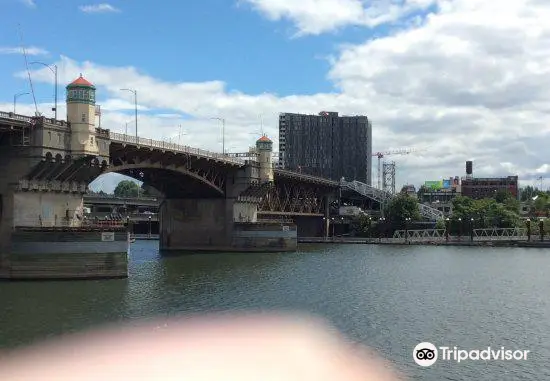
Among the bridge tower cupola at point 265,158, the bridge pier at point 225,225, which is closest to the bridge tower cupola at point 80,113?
the bridge pier at point 225,225

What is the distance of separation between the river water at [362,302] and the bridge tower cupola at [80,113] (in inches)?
592

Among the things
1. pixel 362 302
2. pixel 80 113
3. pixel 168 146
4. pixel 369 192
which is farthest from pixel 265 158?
pixel 369 192

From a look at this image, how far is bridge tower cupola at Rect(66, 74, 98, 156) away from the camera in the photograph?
63.7 meters

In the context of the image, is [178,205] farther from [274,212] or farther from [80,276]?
[80,276]

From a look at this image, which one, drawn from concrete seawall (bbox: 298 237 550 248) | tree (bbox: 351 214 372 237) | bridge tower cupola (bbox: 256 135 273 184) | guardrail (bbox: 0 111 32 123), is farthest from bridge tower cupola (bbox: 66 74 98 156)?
tree (bbox: 351 214 372 237)

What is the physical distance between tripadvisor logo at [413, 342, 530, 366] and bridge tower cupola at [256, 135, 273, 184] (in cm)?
Result: 8480

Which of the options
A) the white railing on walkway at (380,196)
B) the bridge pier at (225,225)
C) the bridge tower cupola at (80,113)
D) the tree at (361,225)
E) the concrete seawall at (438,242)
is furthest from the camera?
the white railing on walkway at (380,196)

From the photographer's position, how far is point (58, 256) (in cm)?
5891

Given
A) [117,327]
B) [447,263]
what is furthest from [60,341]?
[447,263]

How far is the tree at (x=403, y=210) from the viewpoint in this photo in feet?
557

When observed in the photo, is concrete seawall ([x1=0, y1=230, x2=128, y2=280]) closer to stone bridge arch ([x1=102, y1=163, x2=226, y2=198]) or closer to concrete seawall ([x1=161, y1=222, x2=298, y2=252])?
stone bridge arch ([x1=102, y1=163, x2=226, y2=198])

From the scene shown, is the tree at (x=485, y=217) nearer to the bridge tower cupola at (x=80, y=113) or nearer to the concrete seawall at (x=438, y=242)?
the concrete seawall at (x=438, y=242)

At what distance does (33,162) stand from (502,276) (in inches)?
2093

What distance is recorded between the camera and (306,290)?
56.1 metres
